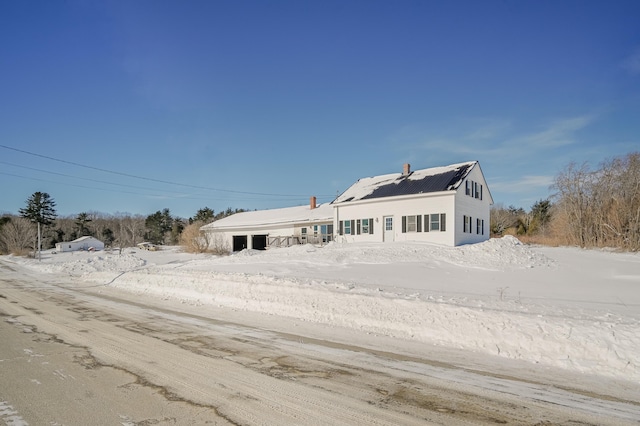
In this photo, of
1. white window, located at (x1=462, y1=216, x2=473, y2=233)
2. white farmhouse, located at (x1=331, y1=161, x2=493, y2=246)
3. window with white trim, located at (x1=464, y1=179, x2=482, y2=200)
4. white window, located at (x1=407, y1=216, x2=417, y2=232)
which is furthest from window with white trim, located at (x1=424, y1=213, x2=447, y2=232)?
window with white trim, located at (x1=464, y1=179, x2=482, y2=200)

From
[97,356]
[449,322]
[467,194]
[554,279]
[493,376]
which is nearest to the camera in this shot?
[493,376]

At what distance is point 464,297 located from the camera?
400 inches

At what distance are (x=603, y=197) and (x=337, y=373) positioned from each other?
31.4 metres

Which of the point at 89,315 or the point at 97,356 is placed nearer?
the point at 97,356

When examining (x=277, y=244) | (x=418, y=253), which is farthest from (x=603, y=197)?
(x=277, y=244)

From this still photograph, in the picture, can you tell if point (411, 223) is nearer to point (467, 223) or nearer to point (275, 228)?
point (467, 223)

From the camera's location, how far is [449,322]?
7.61m

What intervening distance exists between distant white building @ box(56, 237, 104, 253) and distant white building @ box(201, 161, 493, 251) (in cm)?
5480

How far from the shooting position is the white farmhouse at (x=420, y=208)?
85.3 feet

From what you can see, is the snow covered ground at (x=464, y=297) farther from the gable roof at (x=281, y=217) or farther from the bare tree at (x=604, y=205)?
the gable roof at (x=281, y=217)

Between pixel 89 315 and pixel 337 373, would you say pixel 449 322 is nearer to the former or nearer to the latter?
pixel 337 373

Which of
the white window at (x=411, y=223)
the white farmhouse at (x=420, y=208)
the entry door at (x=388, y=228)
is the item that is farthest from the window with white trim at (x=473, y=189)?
the entry door at (x=388, y=228)

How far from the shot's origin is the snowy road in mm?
4023

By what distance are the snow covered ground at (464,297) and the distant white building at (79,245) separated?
201 feet
